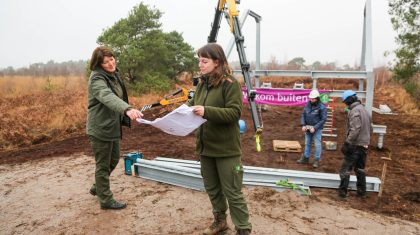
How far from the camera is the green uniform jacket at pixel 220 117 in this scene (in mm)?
2740

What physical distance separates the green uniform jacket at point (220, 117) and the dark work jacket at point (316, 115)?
3756 millimetres

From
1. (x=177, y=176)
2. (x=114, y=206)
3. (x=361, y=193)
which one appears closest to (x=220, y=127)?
(x=114, y=206)

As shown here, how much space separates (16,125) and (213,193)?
8.18 meters

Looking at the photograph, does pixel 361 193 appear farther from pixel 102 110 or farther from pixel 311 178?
pixel 102 110

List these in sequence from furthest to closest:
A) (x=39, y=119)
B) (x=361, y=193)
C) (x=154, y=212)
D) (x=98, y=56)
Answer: (x=39, y=119) < (x=361, y=193) < (x=154, y=212) < (x=98, y=56)

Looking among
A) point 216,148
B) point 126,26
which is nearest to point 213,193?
point 216,148

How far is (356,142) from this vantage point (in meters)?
4.61

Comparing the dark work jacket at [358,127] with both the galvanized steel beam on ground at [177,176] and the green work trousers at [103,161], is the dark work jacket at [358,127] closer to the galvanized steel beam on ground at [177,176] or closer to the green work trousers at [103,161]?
the galvanized steel beam on ground at [177,176]

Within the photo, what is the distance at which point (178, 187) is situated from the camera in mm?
4984

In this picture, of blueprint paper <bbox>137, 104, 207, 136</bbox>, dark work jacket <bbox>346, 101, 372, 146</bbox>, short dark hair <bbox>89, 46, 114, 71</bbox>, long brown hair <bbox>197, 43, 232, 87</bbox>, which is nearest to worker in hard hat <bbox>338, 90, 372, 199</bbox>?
dark work jacket <bbox>346, 101, 372, 146</bbox>

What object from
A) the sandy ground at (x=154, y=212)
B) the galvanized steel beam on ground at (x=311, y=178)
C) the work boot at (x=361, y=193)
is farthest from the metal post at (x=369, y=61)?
the sandy ground at (x=154, y=212)

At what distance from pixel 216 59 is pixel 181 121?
648 mm

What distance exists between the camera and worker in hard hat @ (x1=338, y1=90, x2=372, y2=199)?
4570 millimetres

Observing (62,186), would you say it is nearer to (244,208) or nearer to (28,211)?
(28,211)
